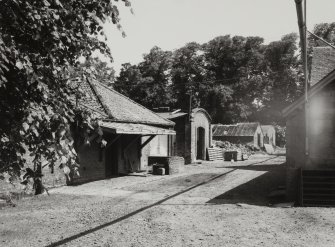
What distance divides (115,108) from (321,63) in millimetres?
11901

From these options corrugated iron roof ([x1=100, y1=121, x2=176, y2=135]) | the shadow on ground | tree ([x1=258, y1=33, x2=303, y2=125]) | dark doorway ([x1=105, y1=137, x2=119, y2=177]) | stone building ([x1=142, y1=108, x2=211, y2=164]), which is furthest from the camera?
tree ([x1=258, y1=33, x2=303, y2=125])

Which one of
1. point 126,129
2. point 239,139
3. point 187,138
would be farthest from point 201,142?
point 126,129

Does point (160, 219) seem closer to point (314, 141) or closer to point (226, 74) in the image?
point (314, 141)

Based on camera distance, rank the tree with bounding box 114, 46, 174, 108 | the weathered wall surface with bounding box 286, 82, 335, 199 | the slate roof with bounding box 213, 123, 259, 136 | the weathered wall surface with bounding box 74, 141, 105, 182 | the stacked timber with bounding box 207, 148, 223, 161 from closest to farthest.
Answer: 1. the weathered wall surface with bounding box 286, 82, 335, 199
2. the weathered wall surface with bounding box 74, 141, 105, 182
3. the stacked timber with bounding box 207, 148, 223, 161
4. the slate roof with bounding box 213, 123, 259, 136
5. the tree with bounding box 114, 46, 174, 108

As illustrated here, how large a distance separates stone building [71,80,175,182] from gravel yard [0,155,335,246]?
96.4 inches

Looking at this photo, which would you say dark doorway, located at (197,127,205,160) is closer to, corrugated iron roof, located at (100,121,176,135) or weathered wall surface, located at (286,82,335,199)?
corrugated iron roof, located at (100,121,176,135)

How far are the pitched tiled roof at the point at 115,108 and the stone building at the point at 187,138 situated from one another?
1770mm

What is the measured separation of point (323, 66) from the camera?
1845 cm

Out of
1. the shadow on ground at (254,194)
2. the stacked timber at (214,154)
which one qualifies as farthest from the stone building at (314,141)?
the stacked timber at (214,154)

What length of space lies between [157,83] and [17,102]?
2197 inches

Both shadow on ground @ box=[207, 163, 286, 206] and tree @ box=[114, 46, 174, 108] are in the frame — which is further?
tree @ box=[114, 46, 174, 108]

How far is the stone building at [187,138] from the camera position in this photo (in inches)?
1006

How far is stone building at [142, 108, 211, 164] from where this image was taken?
83.9 ft

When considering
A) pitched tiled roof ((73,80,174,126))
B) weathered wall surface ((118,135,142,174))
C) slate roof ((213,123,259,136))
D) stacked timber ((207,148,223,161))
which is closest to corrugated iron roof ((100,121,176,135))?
pitched tiled roof ((73,80,174,126))
